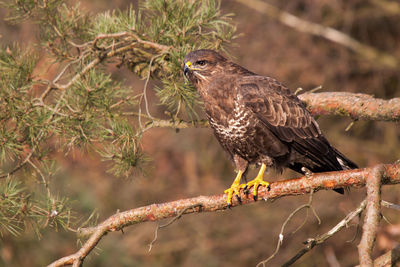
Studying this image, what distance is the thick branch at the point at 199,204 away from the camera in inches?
135

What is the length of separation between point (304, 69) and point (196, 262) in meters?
3.36

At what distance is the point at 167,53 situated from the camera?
443cm

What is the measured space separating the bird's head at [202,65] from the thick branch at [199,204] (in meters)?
1.02

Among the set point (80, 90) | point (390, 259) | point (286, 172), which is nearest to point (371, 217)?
point (390, 259)

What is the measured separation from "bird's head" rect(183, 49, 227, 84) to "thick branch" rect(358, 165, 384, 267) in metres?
1.64

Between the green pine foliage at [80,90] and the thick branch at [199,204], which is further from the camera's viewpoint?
the green pine foliage at [80,90]

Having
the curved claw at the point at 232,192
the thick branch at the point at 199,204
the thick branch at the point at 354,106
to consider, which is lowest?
the curved claw at the point at 232,192

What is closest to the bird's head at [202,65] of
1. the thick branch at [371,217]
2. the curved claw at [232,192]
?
the curved claw at [232,192]

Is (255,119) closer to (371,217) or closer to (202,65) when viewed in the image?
(202,65)

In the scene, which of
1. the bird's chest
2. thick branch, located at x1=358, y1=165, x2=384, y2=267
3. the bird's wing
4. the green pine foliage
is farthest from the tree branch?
the green pine foliage

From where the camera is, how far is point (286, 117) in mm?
4453

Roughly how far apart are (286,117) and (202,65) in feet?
2.51

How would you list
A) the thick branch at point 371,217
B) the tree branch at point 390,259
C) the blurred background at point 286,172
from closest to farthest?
the thick branch at point 371,217 → the tree branch at point 390,259 → the blurred background at point 286,172

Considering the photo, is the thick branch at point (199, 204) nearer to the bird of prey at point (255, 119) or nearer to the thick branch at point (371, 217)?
the thick branch at point (371, 217)
